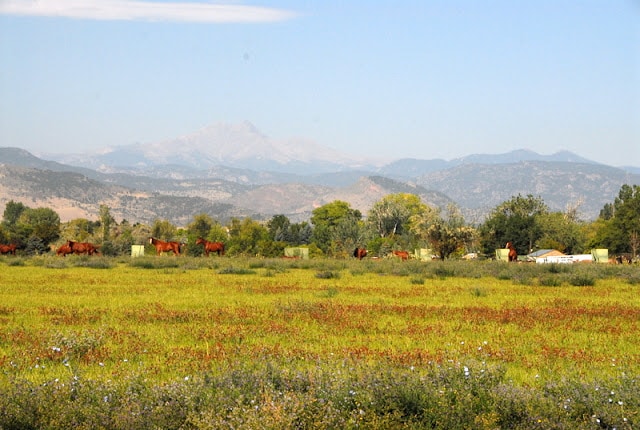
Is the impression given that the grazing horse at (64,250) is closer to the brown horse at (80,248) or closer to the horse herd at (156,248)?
the horse herd at (156,248)

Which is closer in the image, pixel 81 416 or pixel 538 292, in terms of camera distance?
pixel 81 416

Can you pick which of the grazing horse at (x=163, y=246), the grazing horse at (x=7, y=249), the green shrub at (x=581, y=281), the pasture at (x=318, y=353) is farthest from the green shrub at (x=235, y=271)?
the grazing horse at (x=7, y=249)

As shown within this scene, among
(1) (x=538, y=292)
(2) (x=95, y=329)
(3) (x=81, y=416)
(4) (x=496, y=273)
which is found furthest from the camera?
(4) (x=496, y=273)

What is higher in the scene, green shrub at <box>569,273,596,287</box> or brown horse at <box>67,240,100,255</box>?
brown horse at <box>67,240,100,255</box>

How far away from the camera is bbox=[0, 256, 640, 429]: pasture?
356 inches

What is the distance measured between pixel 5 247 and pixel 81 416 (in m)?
56.7

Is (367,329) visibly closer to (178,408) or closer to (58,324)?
(58,324)

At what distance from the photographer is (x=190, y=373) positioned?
12.3m

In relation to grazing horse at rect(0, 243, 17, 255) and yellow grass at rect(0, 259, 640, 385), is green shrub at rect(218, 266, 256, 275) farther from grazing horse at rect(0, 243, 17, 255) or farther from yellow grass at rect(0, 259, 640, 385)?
grazing horse at rect(0, 243, 17, 255)

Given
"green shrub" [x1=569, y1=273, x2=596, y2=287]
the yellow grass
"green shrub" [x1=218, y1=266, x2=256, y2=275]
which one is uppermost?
"green shrub" [x1=569, y1=273, x2=596, y2=287]

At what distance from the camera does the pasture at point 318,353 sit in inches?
356

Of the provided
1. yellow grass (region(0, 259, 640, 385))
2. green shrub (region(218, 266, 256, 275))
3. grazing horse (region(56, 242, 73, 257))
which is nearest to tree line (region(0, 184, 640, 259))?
grazing horse (region(56, 242, 73, 257))

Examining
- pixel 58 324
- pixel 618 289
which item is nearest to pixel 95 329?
pixel 58 324

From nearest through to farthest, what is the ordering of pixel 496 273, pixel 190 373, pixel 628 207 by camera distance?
pixel 190 373 → pixel 496 273 → pixel 628 207
